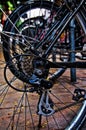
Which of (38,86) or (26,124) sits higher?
(38,86)

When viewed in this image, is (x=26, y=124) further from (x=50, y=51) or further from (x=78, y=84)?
(x=78, y=84)

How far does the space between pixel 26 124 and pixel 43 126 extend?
15cm

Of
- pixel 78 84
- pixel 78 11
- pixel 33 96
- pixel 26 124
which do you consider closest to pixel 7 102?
pixel 33 96

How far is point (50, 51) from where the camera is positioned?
2332 mm

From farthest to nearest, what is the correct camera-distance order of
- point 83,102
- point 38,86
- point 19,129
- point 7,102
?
point 7,102
point 19,129
point 83,102
point 38,86

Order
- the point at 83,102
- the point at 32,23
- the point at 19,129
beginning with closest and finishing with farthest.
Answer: the point at 83,102 → the point at 19,129 → the point at 32,23

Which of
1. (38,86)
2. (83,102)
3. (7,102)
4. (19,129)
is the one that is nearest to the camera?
(38,86)

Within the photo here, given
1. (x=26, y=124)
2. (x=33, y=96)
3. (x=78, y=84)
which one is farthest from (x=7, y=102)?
(x=78, y=84)

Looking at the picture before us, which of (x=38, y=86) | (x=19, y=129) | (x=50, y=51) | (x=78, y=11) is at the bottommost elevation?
(x=19, y=129)

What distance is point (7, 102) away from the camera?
3.56 m

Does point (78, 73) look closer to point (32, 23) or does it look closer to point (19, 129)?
point (32, 23)

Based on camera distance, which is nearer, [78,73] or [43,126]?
[43,126]

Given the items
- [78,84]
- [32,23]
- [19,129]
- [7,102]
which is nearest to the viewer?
[19,129]

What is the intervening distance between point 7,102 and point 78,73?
5.87 feet
